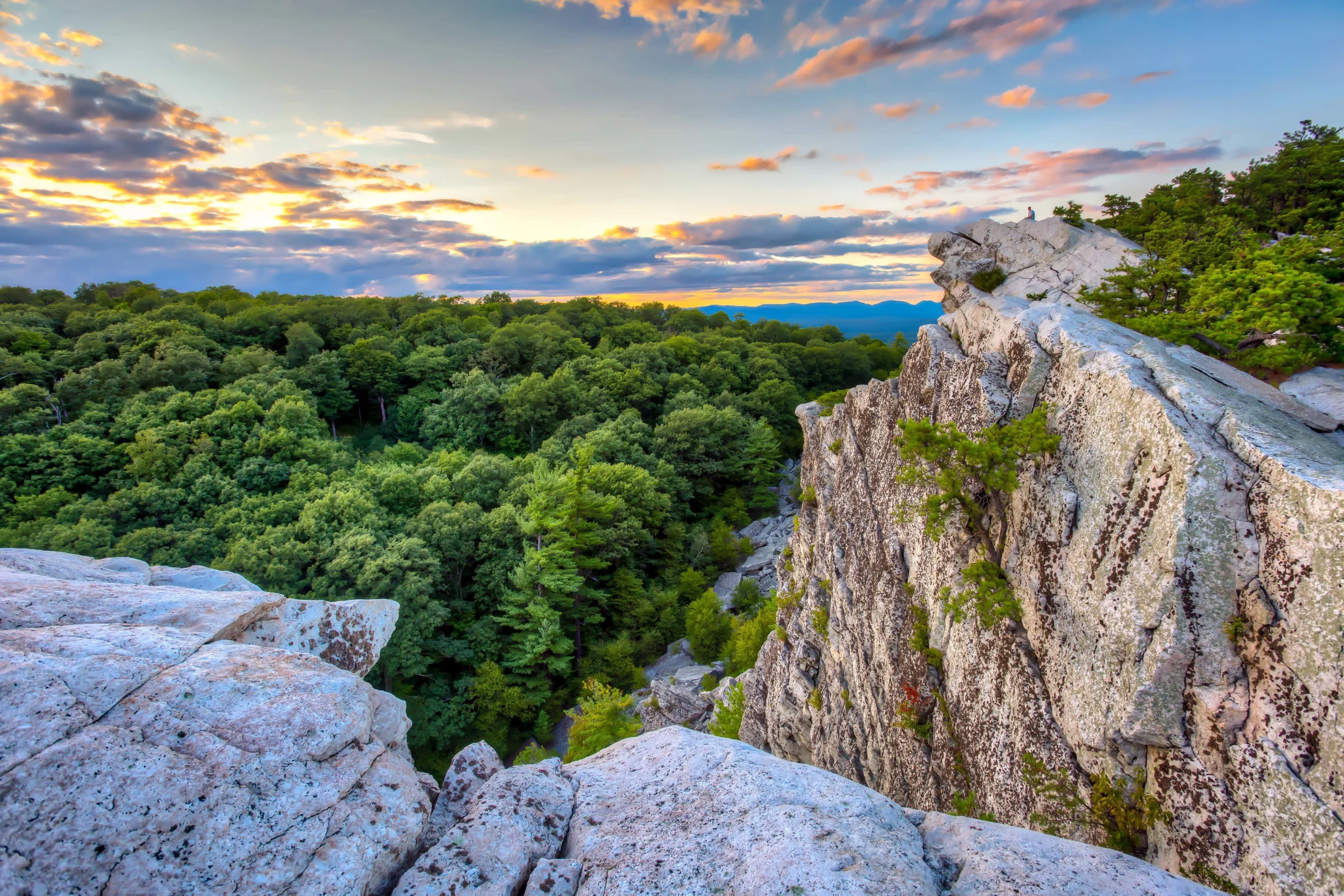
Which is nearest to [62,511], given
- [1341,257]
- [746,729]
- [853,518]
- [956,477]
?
[746,729]

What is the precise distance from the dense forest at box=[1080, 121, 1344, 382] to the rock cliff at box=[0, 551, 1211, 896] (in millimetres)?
14001

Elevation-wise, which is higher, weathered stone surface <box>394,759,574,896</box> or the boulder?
weathered stone surface <box>394,759,574,896</box>

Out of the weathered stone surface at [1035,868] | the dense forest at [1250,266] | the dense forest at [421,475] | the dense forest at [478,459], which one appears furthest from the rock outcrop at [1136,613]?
the dense forest at [421,475]

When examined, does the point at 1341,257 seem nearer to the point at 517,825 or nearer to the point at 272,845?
the point at 517,825

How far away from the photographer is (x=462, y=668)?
3284 cm

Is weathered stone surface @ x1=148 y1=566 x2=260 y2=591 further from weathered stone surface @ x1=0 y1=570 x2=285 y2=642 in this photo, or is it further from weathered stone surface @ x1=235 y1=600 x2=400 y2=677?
weathered stone surface @ x1=0 y1=570 x2=285 y2=642

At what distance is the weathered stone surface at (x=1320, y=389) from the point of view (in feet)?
35.6

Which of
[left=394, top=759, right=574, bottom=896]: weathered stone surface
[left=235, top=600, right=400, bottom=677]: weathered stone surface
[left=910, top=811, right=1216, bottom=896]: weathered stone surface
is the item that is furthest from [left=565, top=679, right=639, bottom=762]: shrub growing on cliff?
[left=910, top=811, right=1216, bottom=896]: weathered stone surface

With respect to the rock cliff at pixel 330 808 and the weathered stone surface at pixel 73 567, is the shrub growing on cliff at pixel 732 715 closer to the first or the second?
the rock cliff at pixel 330 808

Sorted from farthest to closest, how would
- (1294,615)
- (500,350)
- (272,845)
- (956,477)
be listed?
1. (500,350)
2. (956,477)
3. (1294,615)
4. (272,845)

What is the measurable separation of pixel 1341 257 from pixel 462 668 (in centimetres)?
4137

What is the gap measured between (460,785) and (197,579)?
7.53m

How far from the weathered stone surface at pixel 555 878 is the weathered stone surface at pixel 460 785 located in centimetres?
123

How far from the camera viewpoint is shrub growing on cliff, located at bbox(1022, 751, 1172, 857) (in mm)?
7234
